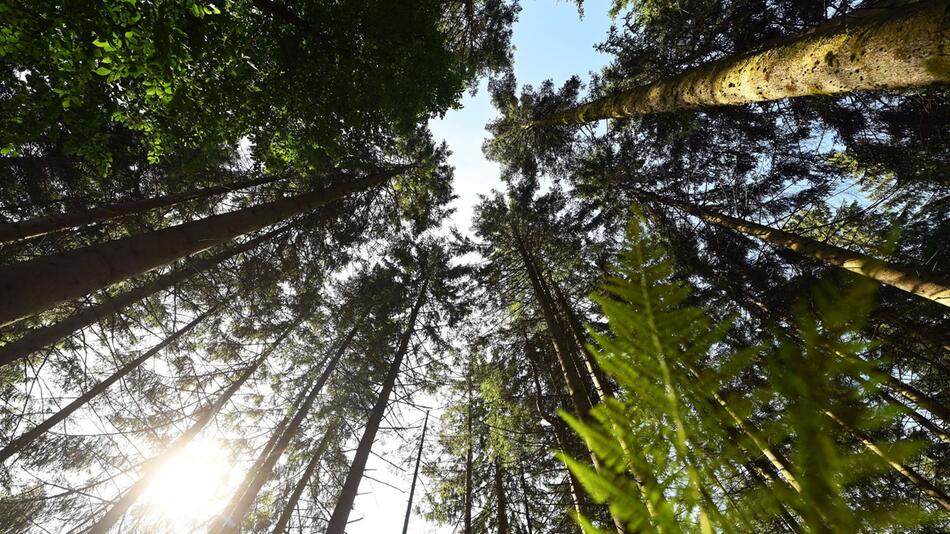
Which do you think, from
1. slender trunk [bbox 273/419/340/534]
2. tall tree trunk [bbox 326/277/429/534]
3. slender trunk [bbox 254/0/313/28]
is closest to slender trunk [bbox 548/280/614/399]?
tall tree trunk [bbox 326/277/429/534]

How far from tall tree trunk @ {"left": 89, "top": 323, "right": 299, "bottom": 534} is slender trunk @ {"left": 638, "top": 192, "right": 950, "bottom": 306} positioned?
11.8m

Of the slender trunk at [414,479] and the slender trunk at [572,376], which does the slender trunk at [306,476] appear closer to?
the slender trunk at [414,479]

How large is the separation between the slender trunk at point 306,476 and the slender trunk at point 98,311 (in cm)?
579

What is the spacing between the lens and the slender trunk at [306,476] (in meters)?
9.10

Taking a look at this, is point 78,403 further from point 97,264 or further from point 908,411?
point 908,411

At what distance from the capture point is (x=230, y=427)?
1129cm

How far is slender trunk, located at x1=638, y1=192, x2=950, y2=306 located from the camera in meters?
4.21

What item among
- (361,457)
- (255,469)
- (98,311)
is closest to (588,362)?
(361,457)

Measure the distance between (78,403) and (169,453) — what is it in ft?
7.14

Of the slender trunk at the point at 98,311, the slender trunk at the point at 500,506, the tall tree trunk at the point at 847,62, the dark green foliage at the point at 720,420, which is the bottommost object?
the dark green foliage at the point at 720,420

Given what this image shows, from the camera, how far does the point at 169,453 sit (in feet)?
29.3

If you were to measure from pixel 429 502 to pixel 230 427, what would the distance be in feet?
21.5

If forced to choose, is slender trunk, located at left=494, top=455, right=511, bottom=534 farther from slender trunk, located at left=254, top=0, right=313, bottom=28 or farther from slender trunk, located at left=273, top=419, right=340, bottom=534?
slender trunk, located at left=254, top=0, right=313, bottom=28

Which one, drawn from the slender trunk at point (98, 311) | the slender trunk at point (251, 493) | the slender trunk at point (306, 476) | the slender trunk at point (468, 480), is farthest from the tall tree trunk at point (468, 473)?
the slender trunk at point (98, 311)
